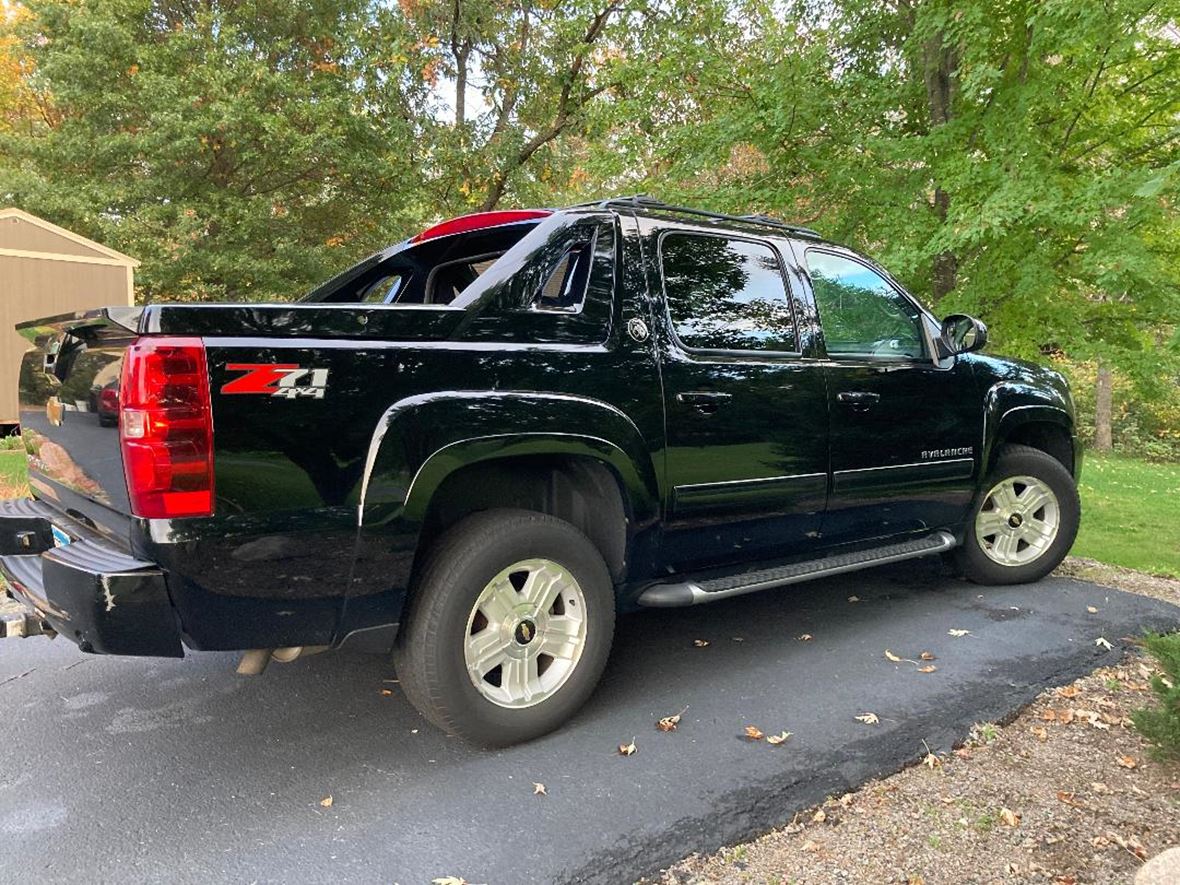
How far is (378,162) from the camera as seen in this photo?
53.2 feet

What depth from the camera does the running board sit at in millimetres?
3256

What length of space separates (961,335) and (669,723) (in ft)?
9.14

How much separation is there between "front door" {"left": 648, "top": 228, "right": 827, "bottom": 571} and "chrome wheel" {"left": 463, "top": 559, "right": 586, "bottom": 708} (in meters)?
0.54

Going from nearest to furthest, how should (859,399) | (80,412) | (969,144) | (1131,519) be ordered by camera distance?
1. (80,412)
2. (859,399)
3. (969,144)
4. (1131,519)

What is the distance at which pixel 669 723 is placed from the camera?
3111 mm

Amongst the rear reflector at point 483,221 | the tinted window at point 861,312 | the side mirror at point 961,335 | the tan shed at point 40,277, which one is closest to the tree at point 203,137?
the tan shed at point 40,277

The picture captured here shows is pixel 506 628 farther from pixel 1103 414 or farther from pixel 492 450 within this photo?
pixel 1103 414

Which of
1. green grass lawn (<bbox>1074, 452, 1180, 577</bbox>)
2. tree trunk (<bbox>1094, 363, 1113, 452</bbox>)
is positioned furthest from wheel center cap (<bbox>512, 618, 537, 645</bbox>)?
tree trunk (<bbox>1094, 363, 1113, 452</bbox>)

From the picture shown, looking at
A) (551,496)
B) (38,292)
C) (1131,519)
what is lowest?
(1131,519)

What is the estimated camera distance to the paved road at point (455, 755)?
7.63 ft

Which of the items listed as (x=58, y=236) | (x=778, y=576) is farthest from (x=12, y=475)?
(x=778, y=576)

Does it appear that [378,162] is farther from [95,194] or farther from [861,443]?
[861,443]

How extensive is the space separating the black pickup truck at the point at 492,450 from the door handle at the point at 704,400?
2 centimetres

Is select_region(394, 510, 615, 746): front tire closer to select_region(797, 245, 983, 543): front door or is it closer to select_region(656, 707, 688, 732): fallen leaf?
select_region(656, 707, 688, 732): fallen leaf
